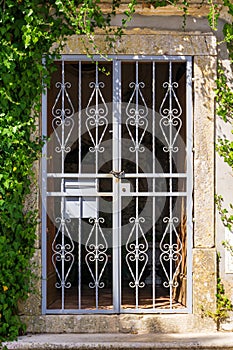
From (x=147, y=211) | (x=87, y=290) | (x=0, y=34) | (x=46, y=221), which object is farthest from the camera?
(x=147, y=211)

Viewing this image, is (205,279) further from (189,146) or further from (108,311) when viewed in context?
(189,146)

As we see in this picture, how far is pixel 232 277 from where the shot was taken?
6219mm

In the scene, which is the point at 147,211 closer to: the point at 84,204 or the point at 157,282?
the point at 157,282

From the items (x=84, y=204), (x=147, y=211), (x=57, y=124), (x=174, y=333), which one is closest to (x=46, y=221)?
(x=84, y=204)

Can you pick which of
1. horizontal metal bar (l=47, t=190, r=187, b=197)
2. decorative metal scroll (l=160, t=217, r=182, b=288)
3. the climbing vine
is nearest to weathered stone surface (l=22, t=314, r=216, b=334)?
the climbing vine

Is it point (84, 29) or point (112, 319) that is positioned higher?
point (84, 29)

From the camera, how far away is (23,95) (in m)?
6.04

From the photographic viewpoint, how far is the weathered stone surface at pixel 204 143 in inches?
245

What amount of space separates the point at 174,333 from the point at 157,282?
2148mm

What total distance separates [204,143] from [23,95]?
1.76 m

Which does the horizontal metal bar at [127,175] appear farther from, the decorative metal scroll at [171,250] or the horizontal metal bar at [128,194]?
the decorative metal scroll at [171,250]

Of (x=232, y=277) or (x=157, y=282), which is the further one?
(x=157, y=282)

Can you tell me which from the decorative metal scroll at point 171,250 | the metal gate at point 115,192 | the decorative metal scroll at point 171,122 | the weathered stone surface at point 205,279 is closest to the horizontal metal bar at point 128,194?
the metal gate at point 115,192

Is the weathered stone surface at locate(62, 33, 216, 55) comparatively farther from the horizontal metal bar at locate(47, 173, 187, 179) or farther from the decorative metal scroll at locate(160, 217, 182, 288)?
the decorative metal scroll at locate(160, 217, 182, 288)
